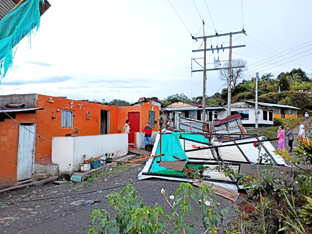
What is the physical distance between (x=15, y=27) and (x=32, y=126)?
4.55m

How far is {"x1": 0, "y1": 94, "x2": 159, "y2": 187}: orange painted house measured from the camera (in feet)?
21.2

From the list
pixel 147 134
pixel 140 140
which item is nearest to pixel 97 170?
pixel 147 134

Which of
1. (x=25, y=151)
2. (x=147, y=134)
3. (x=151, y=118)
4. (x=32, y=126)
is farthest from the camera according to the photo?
(x=151, y=118)

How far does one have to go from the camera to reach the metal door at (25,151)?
682 centimetres

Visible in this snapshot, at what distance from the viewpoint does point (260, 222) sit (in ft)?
10.5

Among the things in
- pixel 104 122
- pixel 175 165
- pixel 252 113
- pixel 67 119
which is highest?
pixel 252 113

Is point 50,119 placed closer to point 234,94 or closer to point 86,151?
point 86,151

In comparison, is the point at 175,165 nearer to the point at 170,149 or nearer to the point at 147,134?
the point at 170,149

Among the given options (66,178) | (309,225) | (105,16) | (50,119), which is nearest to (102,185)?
(66,178)

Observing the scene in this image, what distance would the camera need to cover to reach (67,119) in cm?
947

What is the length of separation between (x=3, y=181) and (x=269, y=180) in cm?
702

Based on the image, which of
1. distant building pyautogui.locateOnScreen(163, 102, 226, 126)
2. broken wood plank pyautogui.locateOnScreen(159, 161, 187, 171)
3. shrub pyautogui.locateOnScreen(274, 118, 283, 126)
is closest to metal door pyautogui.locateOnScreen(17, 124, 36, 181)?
broken wood plank pyautogui.locateOnScreen(159, 161, 187, 171)

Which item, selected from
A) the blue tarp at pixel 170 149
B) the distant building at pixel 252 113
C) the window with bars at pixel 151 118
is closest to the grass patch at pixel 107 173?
the blue tarp at pixel 170 149

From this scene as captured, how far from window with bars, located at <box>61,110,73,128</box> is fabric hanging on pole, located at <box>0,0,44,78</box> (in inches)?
228
